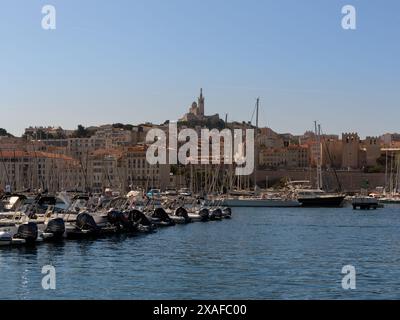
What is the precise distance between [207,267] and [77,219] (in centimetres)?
1244

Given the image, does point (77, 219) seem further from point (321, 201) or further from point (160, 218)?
point (321, 201)

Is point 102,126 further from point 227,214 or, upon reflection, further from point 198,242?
point 198,242

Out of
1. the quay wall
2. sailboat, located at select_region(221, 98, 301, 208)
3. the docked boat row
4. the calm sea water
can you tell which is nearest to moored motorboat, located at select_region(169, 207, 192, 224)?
the docked boat row

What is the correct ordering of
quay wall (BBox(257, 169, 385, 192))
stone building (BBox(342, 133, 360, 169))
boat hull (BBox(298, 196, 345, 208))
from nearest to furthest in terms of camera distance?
boat hull (BBox(298, 196, 345, 208)) < quay wall (BBox(257, 169, 385, 192)) < stone building (BBox(342, 133, 360, 169))

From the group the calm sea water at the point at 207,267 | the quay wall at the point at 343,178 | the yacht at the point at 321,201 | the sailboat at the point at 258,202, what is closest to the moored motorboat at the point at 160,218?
the calm sea water at the point at 207,267

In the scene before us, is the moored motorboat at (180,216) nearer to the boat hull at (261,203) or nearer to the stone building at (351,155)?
the boat hull at (261,203)

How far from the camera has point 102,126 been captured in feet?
564

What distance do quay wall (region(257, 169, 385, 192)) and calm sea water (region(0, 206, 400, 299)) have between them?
95.0m

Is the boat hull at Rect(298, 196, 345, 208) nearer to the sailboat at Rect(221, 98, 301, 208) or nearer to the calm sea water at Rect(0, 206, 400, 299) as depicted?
the sailboat at Rect(221, 98, 301, 208)

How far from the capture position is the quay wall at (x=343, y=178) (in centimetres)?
13600

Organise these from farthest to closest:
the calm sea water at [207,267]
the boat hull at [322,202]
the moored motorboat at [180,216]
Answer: the boat hull at [322,202] < the moored motorboat at [180,216] < the calm sea water at [207,267]

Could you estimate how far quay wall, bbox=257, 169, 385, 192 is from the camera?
446 feet

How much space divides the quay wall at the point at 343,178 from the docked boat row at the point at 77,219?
80617mm

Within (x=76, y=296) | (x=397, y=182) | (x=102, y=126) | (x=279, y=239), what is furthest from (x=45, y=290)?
(x=102, y=126)
